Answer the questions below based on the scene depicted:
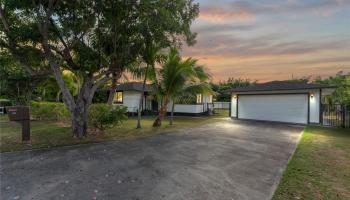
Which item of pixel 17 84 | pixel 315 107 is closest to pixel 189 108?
pixel 315 107

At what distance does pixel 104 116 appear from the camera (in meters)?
9.69

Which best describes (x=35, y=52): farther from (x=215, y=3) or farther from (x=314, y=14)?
(x=314, y=14)

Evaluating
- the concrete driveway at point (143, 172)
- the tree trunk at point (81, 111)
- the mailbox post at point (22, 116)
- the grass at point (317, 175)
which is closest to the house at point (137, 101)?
the tree trunk at point (81, 111)

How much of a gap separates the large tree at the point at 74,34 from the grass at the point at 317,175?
6337mm

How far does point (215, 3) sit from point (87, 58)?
24.1ft

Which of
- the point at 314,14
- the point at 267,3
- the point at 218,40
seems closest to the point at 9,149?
the point at 267,3

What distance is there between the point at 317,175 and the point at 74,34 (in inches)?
384

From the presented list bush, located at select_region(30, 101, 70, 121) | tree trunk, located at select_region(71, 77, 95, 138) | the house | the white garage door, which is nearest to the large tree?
tree trunk, located at select_region(71, 77, 95, 138)

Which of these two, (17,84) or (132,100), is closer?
(17,84)

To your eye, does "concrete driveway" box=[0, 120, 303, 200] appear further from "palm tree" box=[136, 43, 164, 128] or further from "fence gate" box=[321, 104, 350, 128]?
"fence gate" box=[321, 104, 350, 128]

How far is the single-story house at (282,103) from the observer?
49.0 ft

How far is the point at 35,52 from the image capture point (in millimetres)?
8555

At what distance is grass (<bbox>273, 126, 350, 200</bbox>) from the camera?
379 centimetres

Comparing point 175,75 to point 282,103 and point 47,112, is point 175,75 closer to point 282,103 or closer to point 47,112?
point 282,103
